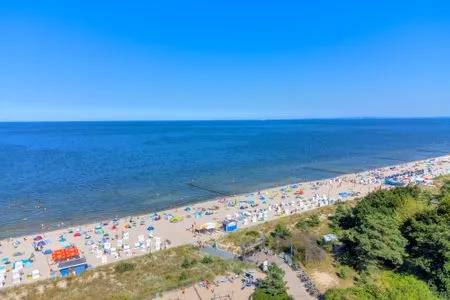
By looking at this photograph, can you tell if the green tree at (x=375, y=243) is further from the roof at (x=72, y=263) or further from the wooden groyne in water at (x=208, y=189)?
the wooden groyne in water at (x=208, y=189)

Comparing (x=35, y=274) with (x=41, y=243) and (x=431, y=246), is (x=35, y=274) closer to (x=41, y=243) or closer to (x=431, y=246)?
(x=41, y=243)

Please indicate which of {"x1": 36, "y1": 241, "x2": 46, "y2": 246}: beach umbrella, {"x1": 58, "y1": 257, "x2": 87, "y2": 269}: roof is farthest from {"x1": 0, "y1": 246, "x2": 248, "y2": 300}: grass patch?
{"x1": 36, "y1": 241, "x2": 46, "y2": 246}: beach umbrella

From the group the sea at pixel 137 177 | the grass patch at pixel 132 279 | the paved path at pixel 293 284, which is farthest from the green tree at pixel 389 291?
the sea at pixel 137 177

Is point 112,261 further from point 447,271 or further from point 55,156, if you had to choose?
point 55,156

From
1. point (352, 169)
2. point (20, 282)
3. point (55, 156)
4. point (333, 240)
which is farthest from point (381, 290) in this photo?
point (55, 156)

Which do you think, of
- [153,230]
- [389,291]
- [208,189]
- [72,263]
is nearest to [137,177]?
[208,189]

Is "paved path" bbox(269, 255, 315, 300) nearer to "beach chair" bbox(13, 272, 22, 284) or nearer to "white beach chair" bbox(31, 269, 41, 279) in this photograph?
"white beach chair" bbox(31, 269, 41, 279)
